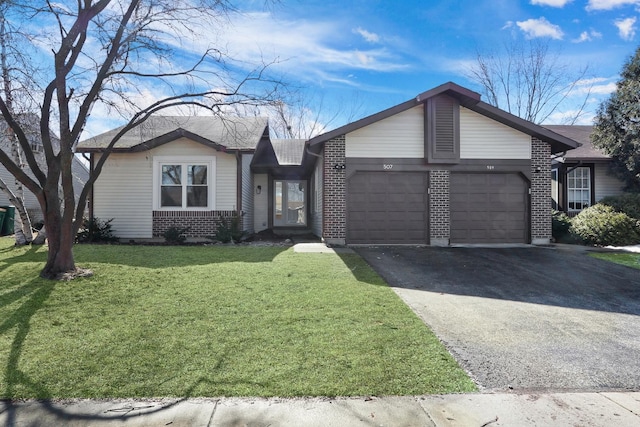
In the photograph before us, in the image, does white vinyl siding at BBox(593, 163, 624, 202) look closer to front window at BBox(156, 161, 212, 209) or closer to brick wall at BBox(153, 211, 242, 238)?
brick wall at BBox(153, 211, 242, 238)

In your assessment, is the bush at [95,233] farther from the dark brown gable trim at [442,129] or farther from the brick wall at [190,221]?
the dark brown gable trim at [442,129]

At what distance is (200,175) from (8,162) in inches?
274

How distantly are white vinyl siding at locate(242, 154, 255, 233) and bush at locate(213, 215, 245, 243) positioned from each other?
82 cm

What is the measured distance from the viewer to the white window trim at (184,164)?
12656 mm

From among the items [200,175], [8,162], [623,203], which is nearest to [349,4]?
[200,175]

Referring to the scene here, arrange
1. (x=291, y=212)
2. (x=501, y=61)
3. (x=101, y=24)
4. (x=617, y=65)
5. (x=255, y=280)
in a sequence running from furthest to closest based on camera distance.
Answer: (x=501, y=61), (x=291, y=212), (x=617, y=65), (x=101, y=24), (x=255, y=280)

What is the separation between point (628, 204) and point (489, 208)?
5586 millimetres

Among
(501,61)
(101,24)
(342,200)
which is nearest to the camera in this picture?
(101,24)

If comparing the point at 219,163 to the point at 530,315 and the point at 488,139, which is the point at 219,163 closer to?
the point at 488,139

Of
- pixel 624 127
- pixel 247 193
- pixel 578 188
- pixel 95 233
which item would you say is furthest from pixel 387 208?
pixel 624 127

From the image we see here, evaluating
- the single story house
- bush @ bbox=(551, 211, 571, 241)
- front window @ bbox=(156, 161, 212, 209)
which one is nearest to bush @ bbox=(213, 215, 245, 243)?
the single story house

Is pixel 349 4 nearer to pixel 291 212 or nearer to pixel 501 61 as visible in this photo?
pixel 291 212

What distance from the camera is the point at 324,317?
15.2ft

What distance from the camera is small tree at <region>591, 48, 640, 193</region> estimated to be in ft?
45.3
